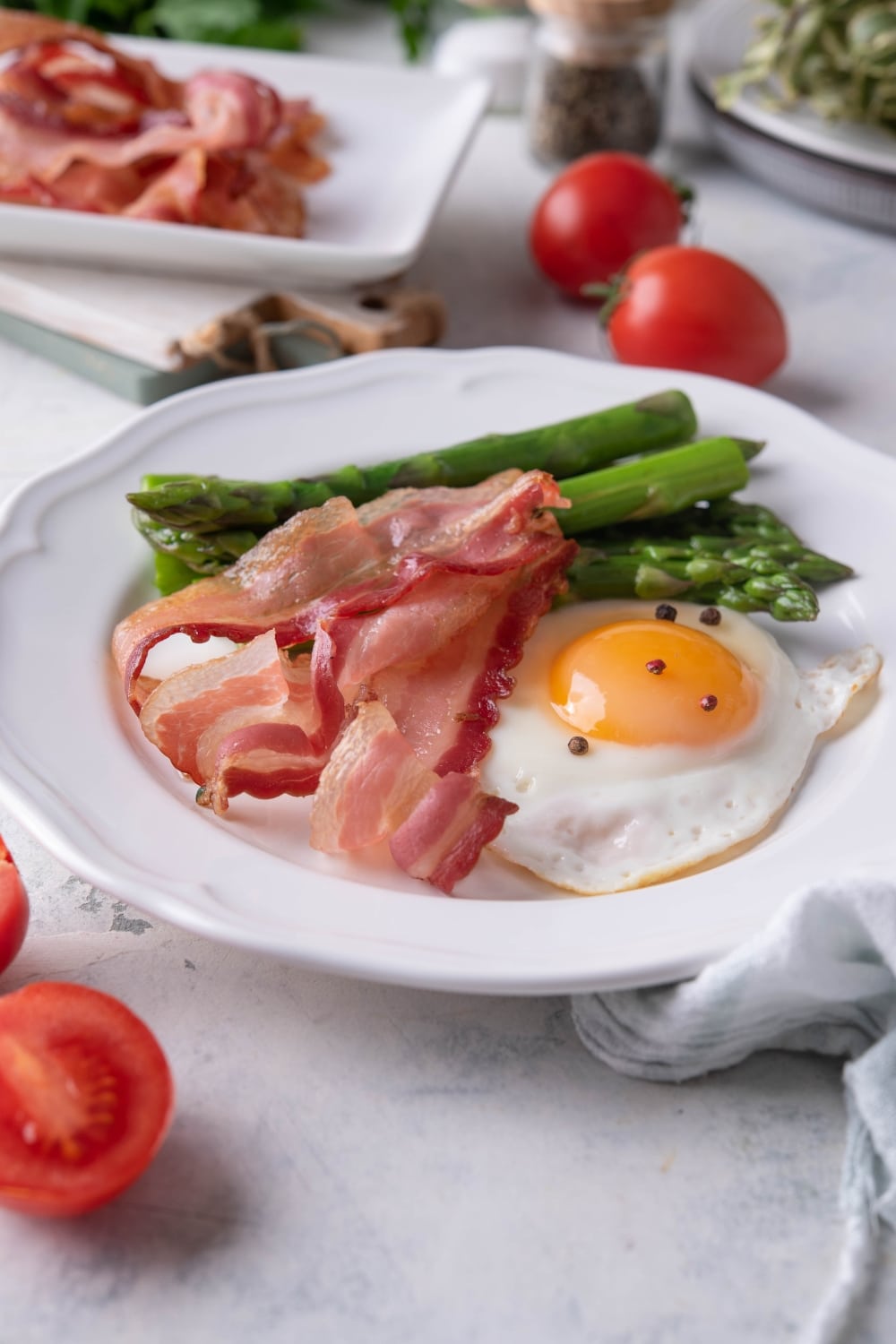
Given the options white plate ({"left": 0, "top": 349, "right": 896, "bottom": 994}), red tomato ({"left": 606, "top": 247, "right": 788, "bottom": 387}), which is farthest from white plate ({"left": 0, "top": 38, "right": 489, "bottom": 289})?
red tomato ({"left": 606, "top": 247, "right": 788, "bottom": 387})

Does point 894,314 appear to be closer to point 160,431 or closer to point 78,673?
point 160,431

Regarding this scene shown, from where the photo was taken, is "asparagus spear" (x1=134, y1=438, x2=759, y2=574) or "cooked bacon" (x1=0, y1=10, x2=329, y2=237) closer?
"asparagus spear" (x1=134, y1=438, x2=759, y2=574)

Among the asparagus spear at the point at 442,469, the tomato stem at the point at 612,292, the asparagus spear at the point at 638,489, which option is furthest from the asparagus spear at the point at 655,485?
the tomato stem at the point at 612,292

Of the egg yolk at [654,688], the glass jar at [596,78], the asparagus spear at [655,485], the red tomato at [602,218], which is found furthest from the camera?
the glass jar at [596,78]

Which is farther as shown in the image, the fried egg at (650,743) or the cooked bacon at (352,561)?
the cooked bacon at (352,561)

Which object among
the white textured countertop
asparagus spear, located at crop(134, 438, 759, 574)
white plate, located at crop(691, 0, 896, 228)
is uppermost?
white plate, located at crop(691, 0, 896, 228)

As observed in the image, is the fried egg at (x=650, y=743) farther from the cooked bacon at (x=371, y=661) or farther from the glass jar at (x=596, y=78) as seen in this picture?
the glass jar at (x=596, y=78)

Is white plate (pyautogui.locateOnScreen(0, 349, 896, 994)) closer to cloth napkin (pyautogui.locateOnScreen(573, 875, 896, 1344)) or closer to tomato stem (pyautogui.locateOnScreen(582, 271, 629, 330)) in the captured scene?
cloth napkin (pyautogui.locateOnScreen(573, 875, 896, 1344))
